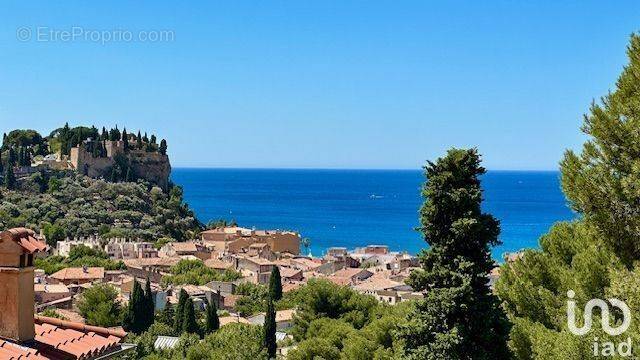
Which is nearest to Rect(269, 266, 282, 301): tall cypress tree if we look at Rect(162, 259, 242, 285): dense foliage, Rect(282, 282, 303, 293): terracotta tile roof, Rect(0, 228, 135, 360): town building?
Rect(282, 282, 303, 293): terracotta tile roof

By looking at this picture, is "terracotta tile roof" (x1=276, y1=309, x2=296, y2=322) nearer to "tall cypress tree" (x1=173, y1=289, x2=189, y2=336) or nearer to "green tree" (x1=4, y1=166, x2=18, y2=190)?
"tall cypress tree" (x1=173, y1=289, x2=189, y2=336)

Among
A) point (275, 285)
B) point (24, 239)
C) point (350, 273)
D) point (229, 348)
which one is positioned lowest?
point (350, 273)

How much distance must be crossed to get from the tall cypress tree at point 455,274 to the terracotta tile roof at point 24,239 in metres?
4.94

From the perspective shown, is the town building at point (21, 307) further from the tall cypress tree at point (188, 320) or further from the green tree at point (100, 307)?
the green tree at point (100, 307)

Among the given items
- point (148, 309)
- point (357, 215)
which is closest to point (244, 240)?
point (148, 309)

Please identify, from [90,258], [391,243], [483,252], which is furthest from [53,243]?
[483,252]

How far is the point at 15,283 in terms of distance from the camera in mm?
4148

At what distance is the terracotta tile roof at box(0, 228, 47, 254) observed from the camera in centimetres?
411

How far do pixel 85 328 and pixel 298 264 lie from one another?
43.8 meters

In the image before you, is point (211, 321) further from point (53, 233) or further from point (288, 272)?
point (53, 233)

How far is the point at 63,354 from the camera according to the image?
4207mm

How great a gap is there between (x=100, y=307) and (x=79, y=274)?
Answer: 912 centimetres

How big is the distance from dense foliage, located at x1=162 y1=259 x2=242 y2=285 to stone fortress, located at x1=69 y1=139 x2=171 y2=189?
85.0 feet

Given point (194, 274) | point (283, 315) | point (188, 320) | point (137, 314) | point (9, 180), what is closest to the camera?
point (188, 320)
